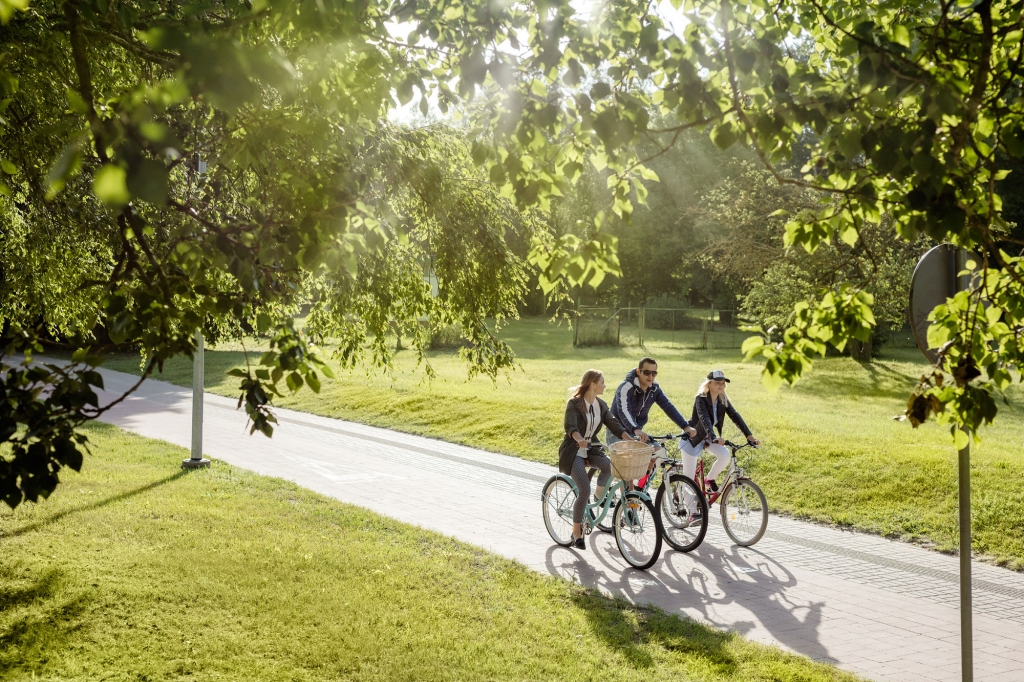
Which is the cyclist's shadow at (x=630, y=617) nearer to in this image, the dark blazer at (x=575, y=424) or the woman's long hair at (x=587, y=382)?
the dark blazer at (x=575, y=424)

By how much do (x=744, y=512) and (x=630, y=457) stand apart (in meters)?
1.95

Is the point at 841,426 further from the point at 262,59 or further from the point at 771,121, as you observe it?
the point at 262,59

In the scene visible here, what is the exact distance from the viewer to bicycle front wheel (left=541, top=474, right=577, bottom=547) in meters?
9.62

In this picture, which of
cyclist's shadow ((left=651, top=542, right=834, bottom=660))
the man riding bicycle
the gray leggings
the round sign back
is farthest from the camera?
the man riding bicycle

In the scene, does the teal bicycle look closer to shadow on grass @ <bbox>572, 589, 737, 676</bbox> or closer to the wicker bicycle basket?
the wicker bicycle basket

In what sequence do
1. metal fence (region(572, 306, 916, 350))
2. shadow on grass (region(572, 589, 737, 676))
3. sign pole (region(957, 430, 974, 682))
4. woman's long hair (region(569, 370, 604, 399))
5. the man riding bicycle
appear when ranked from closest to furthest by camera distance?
sign pole (region(957, 430, 974, 682)), shadow on grass (region(572, 589, 737, 676)), woman's long hair (region(569, 370, 604, 399)), the man riding bicycle, metal fence (region(572, 306, 916, 350))

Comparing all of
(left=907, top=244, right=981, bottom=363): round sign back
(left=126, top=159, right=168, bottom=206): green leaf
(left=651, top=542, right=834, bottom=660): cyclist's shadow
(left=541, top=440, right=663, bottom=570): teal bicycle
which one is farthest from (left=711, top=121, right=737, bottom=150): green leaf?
(left=541, top=440, right=663, bottom=570): teal bicycle

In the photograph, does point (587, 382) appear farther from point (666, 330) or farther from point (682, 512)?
point (666, 330)

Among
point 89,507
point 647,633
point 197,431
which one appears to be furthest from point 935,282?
point 197,431

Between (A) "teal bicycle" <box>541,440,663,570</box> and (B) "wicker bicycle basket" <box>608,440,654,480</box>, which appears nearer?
(B) "wicker bicycle basket" <box>608,440,654,480</box>

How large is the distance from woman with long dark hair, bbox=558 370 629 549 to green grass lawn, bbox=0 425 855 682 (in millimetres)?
1054

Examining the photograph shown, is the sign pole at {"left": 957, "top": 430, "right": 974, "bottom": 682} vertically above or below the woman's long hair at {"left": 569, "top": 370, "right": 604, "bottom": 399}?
below

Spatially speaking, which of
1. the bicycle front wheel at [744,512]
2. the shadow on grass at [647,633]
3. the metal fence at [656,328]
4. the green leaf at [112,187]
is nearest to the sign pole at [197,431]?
the bicycle front wheel at [744,512]

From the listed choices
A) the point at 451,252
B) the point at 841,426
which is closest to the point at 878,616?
the point at 451,252
